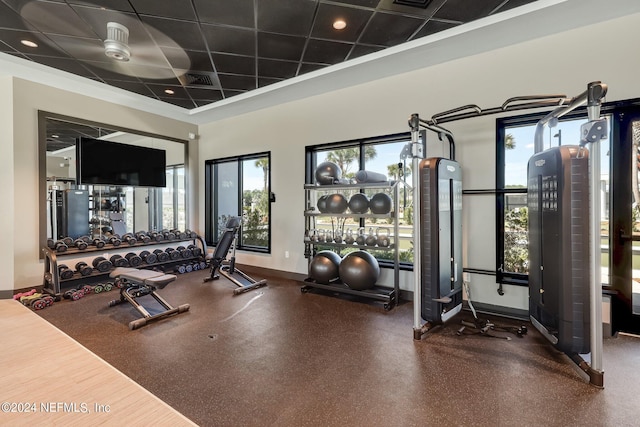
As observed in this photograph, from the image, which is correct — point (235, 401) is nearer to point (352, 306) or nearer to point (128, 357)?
point (128, 357)

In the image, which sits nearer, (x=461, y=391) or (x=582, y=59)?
(x=461, y=391)

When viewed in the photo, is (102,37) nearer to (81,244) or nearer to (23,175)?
(23,175)

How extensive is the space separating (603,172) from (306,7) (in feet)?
11.5

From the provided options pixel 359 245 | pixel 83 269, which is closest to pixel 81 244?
pixel 83 269

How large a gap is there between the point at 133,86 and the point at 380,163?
424 cm

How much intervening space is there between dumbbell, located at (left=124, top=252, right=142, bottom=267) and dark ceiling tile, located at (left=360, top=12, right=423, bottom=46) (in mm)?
4842

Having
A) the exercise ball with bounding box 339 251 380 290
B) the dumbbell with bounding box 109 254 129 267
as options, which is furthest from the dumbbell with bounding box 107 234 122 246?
the exercise ball with bounding box 339 251 380 290

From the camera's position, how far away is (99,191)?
224 inches

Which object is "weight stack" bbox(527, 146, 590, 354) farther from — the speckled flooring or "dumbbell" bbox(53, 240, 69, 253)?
"dumbbell" bbox(53, 240, 69, 253)

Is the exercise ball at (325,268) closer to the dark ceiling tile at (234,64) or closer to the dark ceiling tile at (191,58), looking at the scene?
the dark ceiling tile at (234,64)

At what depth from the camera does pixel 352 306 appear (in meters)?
3.92

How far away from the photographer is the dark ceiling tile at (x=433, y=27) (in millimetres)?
3124

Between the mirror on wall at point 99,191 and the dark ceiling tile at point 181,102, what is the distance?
80cm

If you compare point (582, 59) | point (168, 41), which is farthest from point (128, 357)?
point (582, 59)
